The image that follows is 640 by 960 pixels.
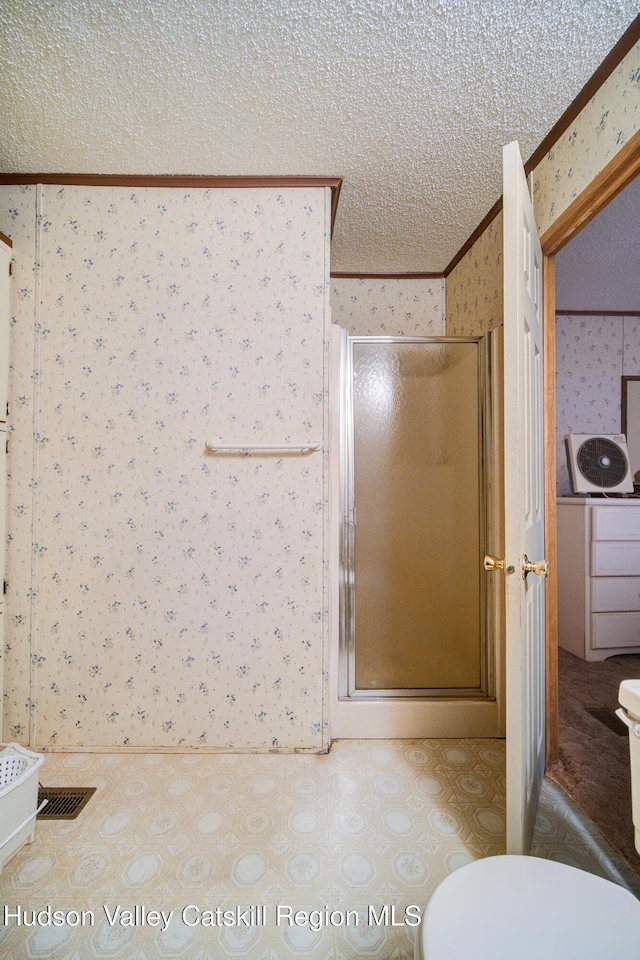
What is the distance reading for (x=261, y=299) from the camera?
1.81 m

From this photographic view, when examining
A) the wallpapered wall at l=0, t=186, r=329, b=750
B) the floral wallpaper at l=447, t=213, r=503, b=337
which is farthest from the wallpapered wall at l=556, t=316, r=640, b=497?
the wallpapered wall at l=0, t=186, r=329, b=750

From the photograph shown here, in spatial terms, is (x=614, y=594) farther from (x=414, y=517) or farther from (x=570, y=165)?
(x=570, y=165)

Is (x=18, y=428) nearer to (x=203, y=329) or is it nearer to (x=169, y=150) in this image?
(x=203, y=329)

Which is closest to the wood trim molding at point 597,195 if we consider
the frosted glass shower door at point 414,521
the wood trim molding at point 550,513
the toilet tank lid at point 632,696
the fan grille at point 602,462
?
the wood trim molding at point 550,513

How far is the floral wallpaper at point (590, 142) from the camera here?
4.01 ft

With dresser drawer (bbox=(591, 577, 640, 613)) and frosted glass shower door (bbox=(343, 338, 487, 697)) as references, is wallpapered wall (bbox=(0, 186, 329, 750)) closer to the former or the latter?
frosted glass shower door (bbox=(343, 338, 487, 697))

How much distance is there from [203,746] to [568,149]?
8.07 feet

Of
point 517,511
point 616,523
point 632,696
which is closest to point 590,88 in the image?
point 517,511

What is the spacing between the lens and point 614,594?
2.72 meters

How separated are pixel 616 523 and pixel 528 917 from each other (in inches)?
99.2

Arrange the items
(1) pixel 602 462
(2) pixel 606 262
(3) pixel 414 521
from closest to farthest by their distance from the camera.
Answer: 1. (3) pixel 414 521
2. (2) pixel 606 262
3. (1) pixel 602 462

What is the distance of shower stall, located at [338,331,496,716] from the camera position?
1.95 m

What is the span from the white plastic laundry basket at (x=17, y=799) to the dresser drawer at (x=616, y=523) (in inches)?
113

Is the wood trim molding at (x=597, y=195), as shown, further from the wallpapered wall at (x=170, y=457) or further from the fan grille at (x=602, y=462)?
the fan grille at (x=602, y=462)
